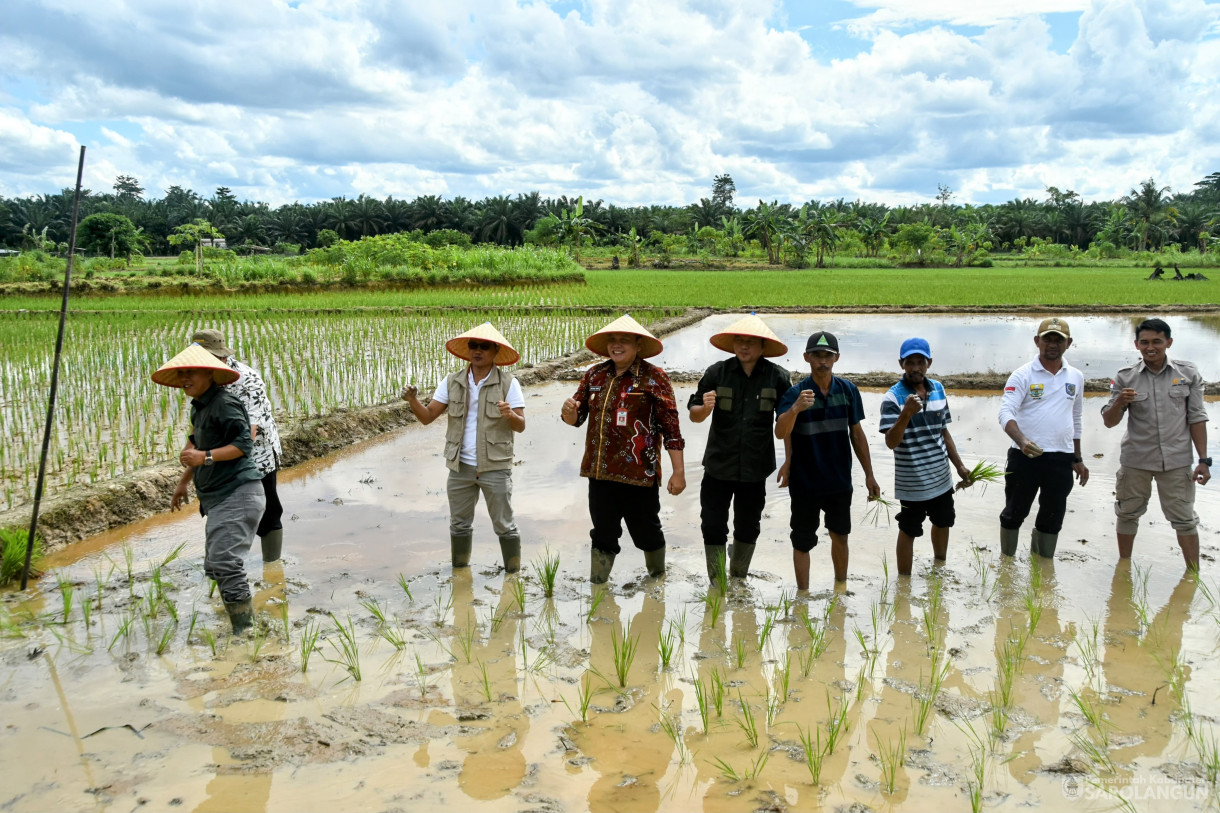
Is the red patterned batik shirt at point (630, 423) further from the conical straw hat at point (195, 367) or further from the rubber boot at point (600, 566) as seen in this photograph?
the conical straw hat at point (195, 367)

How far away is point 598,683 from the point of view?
3.32 metres

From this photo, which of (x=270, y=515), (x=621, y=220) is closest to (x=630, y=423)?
(x=270, y=515)

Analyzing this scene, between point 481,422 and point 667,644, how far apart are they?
4.77 feet

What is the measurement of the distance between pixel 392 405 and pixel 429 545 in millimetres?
3946

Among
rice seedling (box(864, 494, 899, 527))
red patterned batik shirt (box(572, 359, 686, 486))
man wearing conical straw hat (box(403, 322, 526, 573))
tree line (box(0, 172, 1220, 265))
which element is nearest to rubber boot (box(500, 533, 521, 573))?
man wearing conical straw hat (box(403, 322, 526, 573))

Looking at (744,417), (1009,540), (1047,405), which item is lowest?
(1009,540)

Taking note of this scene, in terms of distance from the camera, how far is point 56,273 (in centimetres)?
2434

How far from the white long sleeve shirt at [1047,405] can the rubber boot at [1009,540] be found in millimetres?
503

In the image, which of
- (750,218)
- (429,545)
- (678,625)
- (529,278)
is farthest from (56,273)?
(750,218)

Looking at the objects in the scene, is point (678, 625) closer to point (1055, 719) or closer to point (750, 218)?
point (1055, 719)

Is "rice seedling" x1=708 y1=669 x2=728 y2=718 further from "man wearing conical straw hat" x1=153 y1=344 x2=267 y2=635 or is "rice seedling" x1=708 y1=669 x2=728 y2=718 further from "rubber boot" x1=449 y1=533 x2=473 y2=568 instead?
"man wearing conical straw hat" x1=153 y1=344 x2=267 y2=635

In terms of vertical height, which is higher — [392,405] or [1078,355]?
[1078,355]

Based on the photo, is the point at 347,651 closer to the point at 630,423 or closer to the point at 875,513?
the point at 630,423

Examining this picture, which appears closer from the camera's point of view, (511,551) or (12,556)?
(12,556)
